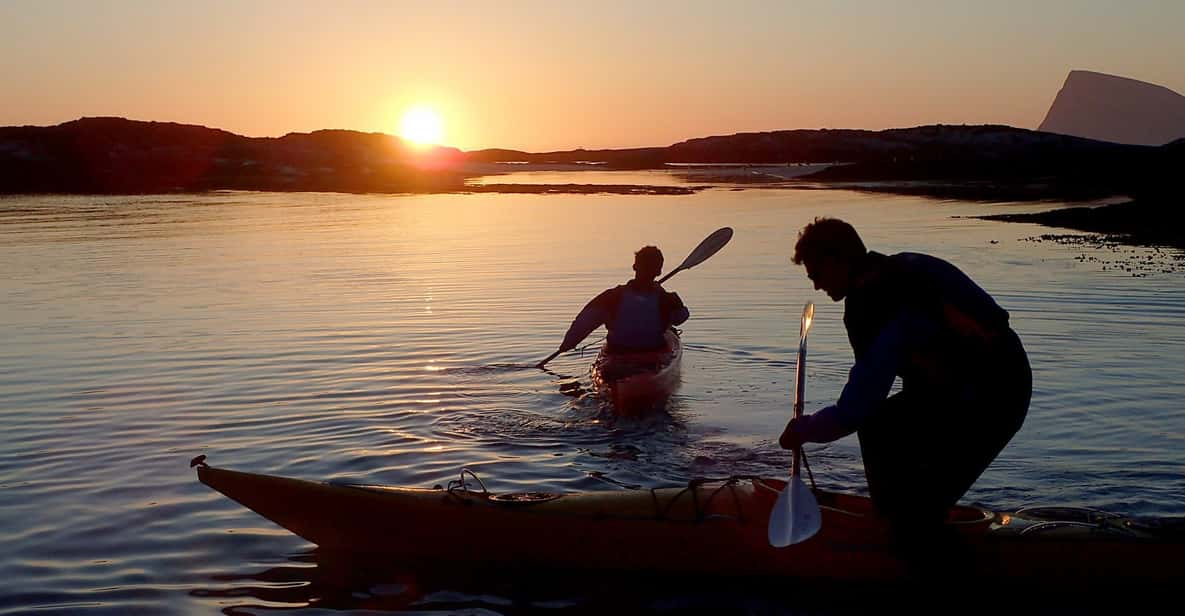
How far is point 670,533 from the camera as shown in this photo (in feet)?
18.8

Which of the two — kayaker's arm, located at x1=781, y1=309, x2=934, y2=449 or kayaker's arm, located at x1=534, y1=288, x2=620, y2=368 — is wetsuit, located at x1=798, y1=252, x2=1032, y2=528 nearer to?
kayaker's arm, located at x1=781, y1=309, x2=934, y2=449

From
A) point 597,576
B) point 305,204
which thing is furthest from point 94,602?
point 305,204

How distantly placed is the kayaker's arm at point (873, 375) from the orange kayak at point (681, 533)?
89cm

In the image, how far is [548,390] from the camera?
1071 cm

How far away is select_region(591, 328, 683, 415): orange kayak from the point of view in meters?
9.45

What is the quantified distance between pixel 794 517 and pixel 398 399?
5649 millimetres

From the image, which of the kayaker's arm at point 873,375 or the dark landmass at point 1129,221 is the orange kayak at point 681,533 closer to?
the kayaker's arm at point 873,375

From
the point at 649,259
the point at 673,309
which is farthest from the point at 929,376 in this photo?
the point at 673,309

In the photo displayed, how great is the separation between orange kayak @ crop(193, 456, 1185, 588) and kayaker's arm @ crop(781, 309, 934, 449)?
89cm

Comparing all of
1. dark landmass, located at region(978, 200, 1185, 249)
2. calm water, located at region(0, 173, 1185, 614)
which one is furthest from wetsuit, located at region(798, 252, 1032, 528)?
dark landmass, located at region(978, 200, 1185, 249)

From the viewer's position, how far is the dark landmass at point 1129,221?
963 inches

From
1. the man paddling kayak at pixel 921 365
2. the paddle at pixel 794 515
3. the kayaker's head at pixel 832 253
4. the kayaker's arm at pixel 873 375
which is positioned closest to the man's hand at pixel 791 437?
the man paddling kayak at pixel 921 365

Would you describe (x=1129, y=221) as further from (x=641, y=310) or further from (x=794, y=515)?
(x=794, y=515)

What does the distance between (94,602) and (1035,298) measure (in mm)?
13250
